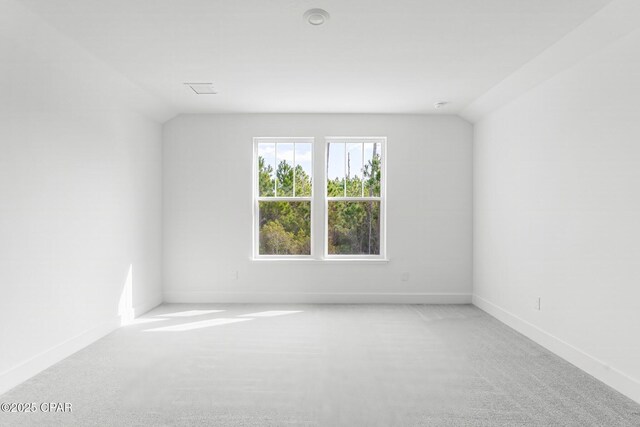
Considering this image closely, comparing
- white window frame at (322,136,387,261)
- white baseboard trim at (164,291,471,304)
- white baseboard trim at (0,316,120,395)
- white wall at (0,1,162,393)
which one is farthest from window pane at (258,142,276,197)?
white baseboard trim at (0,316,120,395)

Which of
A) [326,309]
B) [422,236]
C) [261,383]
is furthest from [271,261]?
[261,383]

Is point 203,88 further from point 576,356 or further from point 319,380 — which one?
point 576,356

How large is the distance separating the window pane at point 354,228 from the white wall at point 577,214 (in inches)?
59.7

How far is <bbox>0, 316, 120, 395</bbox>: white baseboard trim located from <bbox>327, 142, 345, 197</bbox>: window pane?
299 cm

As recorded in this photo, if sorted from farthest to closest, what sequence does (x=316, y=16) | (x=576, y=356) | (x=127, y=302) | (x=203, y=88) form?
1. (x=127, y=302)
2. (x=203, y=88)
3. (x=576, y=356)
4. (x=316, y=16)

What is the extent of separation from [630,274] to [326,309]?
304cm

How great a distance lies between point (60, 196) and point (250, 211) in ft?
7.48

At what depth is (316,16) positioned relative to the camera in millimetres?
2473

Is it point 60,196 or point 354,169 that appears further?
point 354,169

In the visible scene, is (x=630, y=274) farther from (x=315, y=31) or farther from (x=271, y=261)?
(x=271, y=261)

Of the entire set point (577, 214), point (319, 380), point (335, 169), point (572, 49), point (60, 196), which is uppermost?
point (572, 49)

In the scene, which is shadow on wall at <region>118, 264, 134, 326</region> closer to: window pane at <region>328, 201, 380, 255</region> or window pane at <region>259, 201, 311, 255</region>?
window pane at <region>259, 201, 311, 255</region>

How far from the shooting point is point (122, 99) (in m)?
3.92

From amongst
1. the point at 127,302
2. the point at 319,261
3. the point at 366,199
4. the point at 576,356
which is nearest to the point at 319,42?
the point at 366,199
